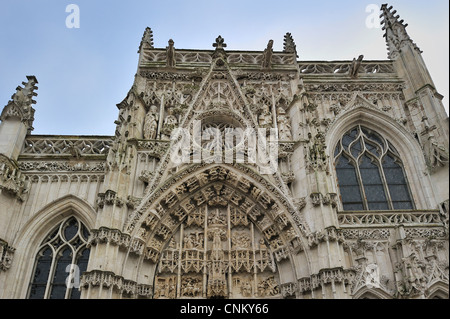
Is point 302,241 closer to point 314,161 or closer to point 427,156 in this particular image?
point 314,161

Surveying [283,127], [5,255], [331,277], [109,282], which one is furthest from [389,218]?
[5,255]

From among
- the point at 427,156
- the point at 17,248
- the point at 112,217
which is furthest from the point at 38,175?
the point at 427,156

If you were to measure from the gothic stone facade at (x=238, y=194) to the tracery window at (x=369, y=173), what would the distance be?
45 mm

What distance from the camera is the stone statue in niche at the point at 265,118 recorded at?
14.5m

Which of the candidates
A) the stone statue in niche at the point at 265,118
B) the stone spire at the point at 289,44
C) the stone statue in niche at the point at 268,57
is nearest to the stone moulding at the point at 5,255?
the stone statue in niche at the point at 265,118

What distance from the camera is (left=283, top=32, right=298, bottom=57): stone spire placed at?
56.0ft

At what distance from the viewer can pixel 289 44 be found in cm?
1741

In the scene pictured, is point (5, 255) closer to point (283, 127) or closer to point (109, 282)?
point (109, 282)

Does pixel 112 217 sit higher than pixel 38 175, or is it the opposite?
pixel 38 175

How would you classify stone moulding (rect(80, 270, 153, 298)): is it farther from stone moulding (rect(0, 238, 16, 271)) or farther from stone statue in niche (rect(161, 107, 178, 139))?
stone statue in niche (rect(161, 107, 178, 139))

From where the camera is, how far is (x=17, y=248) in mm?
12297

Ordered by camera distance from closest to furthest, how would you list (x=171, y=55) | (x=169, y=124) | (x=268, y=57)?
(x=169, y=124), (x=171, y=55), (x=268, y=57)

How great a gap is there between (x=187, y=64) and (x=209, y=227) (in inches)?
278

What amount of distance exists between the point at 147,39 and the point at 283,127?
7430 millimetres
